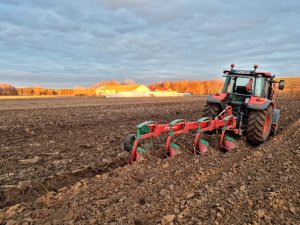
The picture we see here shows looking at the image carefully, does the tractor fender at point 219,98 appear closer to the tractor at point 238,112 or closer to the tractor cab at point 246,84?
the tractor at point 238,112

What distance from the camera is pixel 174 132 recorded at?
16.3 ft

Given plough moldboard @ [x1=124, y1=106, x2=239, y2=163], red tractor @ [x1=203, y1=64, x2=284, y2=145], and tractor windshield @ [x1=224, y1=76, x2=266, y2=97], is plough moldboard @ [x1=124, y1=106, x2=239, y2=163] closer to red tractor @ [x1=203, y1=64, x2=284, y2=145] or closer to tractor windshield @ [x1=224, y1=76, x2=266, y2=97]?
red tractor @ [x1=203, y1=64, x2=284, y2=145]

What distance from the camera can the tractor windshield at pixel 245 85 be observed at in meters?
7.30

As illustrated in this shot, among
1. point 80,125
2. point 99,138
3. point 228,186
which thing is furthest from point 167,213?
point 80,125

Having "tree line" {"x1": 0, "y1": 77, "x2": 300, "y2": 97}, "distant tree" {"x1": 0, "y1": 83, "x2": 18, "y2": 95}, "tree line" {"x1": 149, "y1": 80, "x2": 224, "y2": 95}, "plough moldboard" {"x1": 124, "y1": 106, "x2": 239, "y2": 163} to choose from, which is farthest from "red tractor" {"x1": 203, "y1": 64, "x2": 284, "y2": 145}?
"tree line" {"x1": 149, "y1": 80, "x2": 224, "y2": 95}

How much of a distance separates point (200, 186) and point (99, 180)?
4.92ft

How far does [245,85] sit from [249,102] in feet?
3.54

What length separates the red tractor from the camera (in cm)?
655

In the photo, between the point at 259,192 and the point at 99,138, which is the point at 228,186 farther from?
the point at 99,138

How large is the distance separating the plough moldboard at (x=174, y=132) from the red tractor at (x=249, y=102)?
1.16 feet

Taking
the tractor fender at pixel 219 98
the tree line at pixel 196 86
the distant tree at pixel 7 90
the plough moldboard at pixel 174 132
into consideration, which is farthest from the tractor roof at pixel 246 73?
the tree line at pixel 196 86

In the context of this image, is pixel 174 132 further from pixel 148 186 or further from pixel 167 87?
pixel 167 87

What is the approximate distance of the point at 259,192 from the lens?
3693mm

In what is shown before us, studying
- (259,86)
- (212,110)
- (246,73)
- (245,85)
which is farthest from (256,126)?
(246,73)
